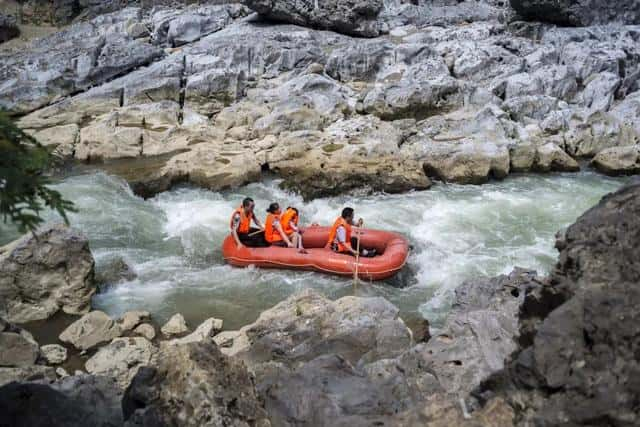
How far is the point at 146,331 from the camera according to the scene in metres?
7.56

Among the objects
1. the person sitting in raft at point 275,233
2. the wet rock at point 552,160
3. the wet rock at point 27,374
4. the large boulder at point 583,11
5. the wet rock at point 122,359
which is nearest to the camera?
the wet rock at point 27,374

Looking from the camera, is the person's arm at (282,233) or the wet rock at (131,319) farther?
the person's arm at (282,233)

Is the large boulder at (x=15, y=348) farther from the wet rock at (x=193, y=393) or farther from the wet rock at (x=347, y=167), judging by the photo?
the wet rock at (x=347, y=167)

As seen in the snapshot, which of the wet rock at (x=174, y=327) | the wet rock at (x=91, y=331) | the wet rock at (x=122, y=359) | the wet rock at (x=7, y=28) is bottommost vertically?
the wet rock at (x=174, y=327)

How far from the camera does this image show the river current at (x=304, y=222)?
877 centimetres

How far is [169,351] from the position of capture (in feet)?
13.3

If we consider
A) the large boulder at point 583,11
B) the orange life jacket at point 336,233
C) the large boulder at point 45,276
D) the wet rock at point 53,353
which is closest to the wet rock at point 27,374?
the wet rock at point 53,353

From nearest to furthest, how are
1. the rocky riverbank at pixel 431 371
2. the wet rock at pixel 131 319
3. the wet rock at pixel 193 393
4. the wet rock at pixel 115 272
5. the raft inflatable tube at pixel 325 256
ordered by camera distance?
1. the rocky riverbank at pixel 431 371
2. the wet rock at pixel 193 393
3. the wet rock at pixel 131 319
4. the wet rock at pixel 115 272
5. the raft inflatable tube at pixel 325 256

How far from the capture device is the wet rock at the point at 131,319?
7.65 m

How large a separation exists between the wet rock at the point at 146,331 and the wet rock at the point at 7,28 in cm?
2334

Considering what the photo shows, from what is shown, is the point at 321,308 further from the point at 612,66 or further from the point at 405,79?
the point at 612,66

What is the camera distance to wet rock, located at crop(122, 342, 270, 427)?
12.0 feet

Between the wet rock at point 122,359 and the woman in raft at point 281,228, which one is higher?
the woman in raft at point 281,228

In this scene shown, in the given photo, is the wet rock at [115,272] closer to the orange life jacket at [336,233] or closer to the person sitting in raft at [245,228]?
the person sitting in raft at [245,228]
